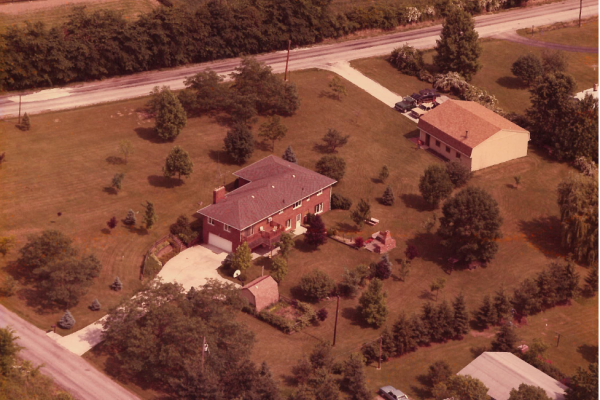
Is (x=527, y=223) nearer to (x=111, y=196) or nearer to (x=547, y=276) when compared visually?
(x=547, y=276)

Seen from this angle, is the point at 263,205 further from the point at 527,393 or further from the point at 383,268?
the point at 527,393

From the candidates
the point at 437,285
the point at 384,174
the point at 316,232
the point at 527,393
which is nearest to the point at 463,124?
the point at 384,174

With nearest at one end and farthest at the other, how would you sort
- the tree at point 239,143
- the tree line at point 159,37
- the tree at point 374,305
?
the tree at point 374,305
the tree at point 239,143
the tree line at point 159,37

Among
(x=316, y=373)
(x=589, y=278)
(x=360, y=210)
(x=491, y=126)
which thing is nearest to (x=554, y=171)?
(x=491, y=126)

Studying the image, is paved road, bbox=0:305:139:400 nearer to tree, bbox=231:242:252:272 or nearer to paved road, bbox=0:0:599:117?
tree, bbox=231:242:252:272

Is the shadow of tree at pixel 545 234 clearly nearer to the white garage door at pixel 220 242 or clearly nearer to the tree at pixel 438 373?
the tree at pixel 438 373

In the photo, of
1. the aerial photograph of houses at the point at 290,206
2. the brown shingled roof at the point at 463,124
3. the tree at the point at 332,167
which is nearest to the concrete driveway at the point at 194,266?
the aerial photograph of houses at the point at 290,206

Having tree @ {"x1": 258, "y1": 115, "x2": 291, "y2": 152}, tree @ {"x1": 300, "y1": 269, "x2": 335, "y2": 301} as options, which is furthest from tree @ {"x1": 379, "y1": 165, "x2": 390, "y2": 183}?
tree @ {"x1": 300, "y1": 269, "x2": 335, "y2": 301}
